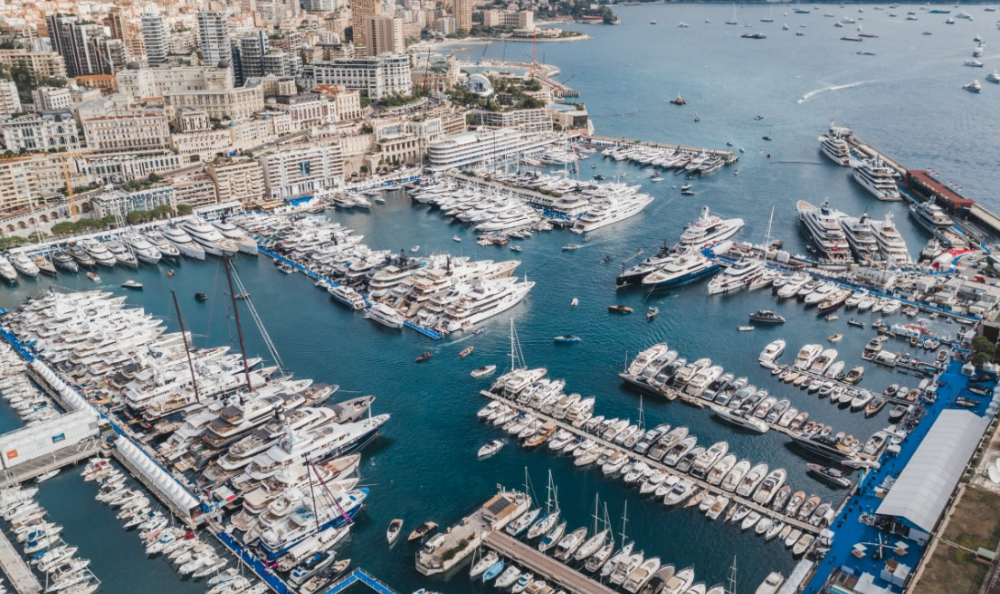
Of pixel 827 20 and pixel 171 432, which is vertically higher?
pixel 827 20

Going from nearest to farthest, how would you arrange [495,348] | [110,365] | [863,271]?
[110,365] → [495,348] → [863,271]

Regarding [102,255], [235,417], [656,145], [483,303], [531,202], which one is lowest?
[235,417]

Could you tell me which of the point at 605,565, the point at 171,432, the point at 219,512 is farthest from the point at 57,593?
the point at 605,565

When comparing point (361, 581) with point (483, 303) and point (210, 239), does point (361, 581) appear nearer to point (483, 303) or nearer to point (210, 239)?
point (483, 303)

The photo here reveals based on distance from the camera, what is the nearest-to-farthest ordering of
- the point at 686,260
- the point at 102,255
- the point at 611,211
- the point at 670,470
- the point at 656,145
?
1. the point at 670,470
2. the point at 686,260
3. the point at 102,255
4. the point at 611,211
5. the point at 656,145

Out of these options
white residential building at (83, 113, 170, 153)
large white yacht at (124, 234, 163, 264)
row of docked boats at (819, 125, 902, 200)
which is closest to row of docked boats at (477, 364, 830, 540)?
large white yacht at (124, 234, 163, 264)

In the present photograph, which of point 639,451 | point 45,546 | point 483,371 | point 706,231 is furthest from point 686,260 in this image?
point 45,546

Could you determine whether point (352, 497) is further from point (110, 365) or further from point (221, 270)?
point (221, 270)
